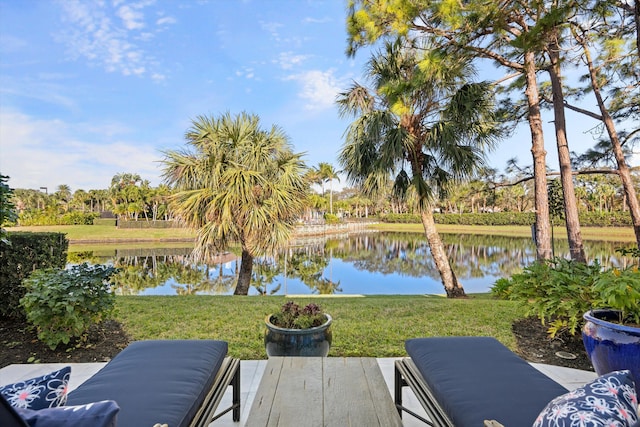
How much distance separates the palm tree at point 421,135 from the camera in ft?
19.0

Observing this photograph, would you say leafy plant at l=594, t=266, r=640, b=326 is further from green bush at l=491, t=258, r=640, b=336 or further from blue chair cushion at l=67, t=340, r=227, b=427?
blue chair cushion at l=67, t=340, r=227, b=427

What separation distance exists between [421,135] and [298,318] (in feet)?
16.1

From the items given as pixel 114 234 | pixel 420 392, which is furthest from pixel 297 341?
pixel 114 234

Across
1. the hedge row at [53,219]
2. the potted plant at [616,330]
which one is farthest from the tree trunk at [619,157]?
the hedge row at [53,219]

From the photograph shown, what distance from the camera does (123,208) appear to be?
35.4 m

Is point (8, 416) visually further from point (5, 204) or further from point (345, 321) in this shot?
point (345, 321)

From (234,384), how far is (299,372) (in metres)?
0.45

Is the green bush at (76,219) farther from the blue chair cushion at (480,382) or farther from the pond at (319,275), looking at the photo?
the blue chair cushion at (480,382)

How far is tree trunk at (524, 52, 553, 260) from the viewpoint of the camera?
5414 millimetres

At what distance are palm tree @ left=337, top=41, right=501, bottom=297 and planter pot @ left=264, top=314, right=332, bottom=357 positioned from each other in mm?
4183

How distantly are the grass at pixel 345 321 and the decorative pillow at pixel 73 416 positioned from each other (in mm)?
2450

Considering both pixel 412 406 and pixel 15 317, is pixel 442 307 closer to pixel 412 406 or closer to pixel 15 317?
pixel 412 406

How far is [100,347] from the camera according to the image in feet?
10.5

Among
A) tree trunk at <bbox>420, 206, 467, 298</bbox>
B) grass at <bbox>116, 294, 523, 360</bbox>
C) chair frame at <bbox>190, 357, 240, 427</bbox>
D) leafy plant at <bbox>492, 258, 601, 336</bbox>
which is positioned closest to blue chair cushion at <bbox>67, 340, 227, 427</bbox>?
chair frame at <bbox>190, 357, 240, 427</bbox>
